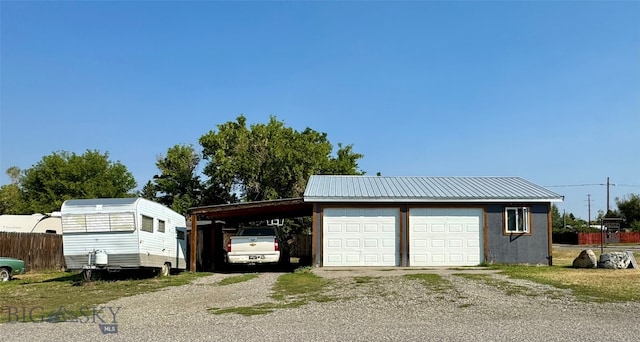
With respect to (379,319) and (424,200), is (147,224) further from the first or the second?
(379,319)

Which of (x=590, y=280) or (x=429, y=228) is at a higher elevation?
(x=429, y=228)

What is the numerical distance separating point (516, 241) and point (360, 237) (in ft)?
18.2

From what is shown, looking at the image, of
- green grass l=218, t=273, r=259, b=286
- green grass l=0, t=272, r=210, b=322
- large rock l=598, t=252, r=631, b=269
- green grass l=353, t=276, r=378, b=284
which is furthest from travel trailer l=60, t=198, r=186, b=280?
large rock l=598, t=252, r=631, b=269

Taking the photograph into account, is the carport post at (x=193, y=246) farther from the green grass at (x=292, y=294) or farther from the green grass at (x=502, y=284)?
the green grass at (x=502, y=284)

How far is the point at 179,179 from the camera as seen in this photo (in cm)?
4128

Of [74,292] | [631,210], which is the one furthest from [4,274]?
[631,210]

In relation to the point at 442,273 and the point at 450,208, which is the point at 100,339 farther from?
the point at 450,208

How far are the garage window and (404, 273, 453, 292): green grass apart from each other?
5119mm

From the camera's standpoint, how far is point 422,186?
75.3ft

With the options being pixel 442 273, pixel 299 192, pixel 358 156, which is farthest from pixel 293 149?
pixel 442 273

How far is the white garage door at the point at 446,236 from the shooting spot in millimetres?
20453

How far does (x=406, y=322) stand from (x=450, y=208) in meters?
12.3

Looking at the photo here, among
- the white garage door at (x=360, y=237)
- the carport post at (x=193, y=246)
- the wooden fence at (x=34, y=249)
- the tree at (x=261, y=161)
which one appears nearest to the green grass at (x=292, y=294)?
the white garage door at (x=360, y=237)

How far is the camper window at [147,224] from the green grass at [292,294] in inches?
161
